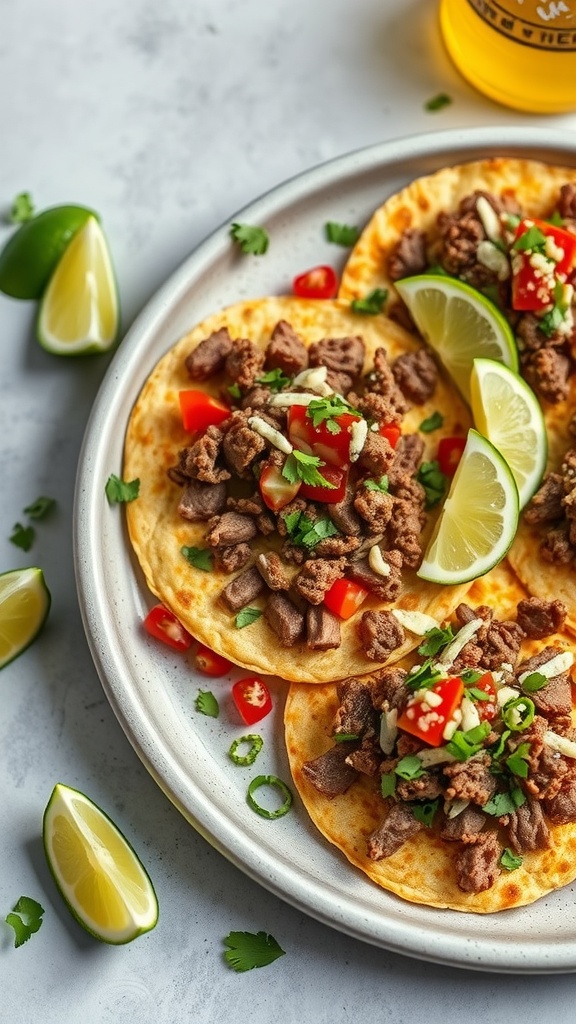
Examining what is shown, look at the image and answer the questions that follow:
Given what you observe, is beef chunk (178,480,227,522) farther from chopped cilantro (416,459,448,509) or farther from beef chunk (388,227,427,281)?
beef chunk (388,227,427,281)

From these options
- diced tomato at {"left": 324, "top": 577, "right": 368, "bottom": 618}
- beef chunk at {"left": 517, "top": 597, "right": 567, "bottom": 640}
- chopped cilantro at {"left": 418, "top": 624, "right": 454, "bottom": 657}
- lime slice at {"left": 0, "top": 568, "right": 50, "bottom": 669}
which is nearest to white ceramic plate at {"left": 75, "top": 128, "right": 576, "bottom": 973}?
lime slice at {"left": 0, "top": 568, "right": 50, "bottom": 669}

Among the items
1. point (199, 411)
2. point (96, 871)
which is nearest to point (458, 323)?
point (199, 411)

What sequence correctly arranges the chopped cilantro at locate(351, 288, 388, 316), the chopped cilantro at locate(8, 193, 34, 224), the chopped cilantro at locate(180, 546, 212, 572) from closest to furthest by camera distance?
the chopped cilantro at locate(180, 546, 212, 572) < the chopped cilantro at locate(351, 288, 388, 316) < the chopped cilantro at locate(8, 193, 34, 224)

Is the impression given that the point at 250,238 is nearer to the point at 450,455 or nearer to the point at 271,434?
the point at 271,434

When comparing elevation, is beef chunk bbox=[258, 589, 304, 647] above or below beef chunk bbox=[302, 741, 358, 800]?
above

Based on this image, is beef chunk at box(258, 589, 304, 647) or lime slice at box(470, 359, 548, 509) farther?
lime slice at box(470, 359, 548, 509)
